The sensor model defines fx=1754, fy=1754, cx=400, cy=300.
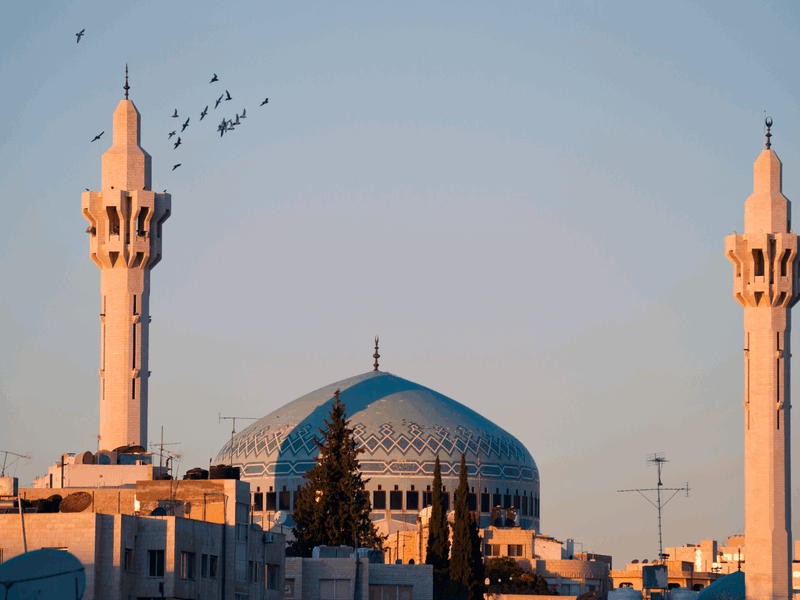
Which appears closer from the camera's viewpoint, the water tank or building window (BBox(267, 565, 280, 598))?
building window (BBox(267, 565, 280, 598))

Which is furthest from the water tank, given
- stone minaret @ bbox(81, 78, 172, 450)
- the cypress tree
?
stone minaret @ bbox(81, 78, 172, 450)

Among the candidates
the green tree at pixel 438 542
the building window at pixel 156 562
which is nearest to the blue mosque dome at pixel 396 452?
the green tree at pixel 438 542

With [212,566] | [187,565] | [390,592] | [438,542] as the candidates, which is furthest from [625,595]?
[187,565]

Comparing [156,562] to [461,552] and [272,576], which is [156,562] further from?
[461,552]

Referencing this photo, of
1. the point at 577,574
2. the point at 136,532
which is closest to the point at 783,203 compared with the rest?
the point at 577,574

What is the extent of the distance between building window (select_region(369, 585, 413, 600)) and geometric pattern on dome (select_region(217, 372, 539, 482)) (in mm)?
23214

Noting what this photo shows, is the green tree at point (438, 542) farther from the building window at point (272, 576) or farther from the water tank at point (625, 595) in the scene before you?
the building window at point (272, 576)

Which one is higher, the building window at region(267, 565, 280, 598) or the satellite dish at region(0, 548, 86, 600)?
the satellite dish at region(0, 548, 86, 600)

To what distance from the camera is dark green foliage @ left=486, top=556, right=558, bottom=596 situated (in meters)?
51.6

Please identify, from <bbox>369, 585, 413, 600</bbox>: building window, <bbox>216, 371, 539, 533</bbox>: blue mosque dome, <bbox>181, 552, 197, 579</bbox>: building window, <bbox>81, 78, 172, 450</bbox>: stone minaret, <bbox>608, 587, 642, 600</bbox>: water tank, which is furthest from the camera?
<bbox>216, 371, 539, 533</bbox>: blue mosque dome

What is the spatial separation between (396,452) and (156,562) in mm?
34557

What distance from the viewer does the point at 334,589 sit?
3934 centimetres

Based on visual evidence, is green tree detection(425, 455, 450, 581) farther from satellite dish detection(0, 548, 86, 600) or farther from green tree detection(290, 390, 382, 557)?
satellite dish detection(0, 548, 86, 600)

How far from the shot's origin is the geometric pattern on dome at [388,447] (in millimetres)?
64375
